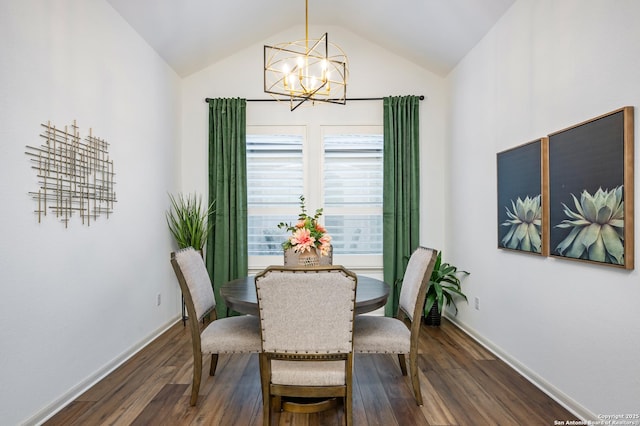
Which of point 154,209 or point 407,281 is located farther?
point 154,209

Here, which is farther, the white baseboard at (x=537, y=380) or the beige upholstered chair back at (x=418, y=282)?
the beige upholstered chair back at (x=418, y=282)

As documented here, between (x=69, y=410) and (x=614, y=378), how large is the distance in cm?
315

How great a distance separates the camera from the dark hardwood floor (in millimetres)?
2152

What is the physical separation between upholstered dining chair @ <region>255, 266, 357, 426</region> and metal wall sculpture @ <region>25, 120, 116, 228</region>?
1520 mm

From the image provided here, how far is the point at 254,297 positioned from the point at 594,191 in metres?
2.08

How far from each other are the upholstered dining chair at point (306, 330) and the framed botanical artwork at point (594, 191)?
4.66 feet

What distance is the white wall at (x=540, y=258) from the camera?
1.90 meters

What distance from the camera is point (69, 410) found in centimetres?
226

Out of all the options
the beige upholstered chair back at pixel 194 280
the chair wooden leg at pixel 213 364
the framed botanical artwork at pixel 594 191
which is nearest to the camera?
the framed botanical artwork at pixel 594 191

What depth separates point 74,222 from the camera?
8.13 feet

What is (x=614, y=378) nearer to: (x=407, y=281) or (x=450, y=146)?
(x=407, y=281)

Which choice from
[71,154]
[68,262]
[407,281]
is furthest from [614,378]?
[71,154]

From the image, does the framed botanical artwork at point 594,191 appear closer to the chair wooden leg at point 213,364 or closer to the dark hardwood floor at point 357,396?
the dark hardwood floor at point 357,396

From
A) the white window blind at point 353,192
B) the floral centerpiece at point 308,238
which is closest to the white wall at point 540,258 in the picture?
the white window blind at point 353,192
